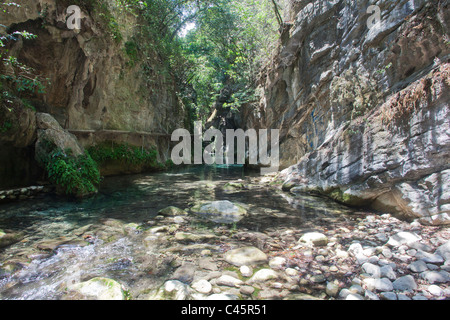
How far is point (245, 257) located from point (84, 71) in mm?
10112

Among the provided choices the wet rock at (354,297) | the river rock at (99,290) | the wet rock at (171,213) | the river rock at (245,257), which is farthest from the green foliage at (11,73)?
the wet rock at (354,297)

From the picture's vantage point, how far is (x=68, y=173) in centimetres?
653

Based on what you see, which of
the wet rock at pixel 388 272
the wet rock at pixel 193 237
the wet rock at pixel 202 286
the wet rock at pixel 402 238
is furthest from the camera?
the wet rock at pixel 193 237

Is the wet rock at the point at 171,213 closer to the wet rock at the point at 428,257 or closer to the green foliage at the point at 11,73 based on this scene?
the wet rock at the point at 428,257

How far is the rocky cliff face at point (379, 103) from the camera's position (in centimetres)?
379

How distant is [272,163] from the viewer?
1380cm

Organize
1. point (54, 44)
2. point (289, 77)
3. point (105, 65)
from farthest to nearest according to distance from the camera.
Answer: point (289, 77)
point (105, 65)
point (54, 44)

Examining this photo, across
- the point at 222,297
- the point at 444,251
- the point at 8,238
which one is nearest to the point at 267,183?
the point at 444,251

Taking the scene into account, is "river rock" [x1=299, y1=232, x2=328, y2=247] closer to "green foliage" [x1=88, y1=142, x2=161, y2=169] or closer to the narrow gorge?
the narrow gorge

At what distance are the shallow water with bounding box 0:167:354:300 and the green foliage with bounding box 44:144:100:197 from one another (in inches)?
16.7

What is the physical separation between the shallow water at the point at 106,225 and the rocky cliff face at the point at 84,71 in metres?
2.97
